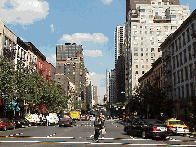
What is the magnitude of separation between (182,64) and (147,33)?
2490 inches

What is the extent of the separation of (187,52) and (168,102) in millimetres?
9997

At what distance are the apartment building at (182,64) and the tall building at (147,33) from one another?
48.3 meters

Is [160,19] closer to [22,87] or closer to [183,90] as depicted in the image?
[183,90]

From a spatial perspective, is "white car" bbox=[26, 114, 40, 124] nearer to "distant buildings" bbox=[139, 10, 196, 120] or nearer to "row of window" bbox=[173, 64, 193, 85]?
"distant buildings" bbox=[139, 10, 196, 120]

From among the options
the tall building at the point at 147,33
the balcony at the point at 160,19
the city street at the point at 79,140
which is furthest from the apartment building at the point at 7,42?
the balcony at the point at 160,19

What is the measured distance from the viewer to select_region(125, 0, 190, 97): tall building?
365 feet

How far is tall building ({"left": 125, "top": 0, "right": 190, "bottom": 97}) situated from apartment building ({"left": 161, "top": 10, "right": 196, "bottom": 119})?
48349mm

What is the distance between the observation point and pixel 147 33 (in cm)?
11281

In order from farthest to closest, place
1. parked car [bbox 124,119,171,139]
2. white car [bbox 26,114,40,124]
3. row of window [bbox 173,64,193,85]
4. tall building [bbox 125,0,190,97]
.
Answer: tall building [bbox 125,0,190,97] < row of window [bbox 173,64,193,85] < white car [bbox 26,114,40,124] < parked car [bbox 124,119,171,139]

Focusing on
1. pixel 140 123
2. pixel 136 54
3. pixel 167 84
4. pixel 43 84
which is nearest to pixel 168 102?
pixel 167 84

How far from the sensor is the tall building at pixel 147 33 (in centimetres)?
11138

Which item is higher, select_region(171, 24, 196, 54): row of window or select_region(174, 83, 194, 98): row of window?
select_region(171, 24, 196, 54): row of window

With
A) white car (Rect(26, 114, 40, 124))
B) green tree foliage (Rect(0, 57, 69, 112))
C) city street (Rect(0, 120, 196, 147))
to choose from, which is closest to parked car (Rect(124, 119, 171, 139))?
city street (Rect(0, 120, 196, 147))

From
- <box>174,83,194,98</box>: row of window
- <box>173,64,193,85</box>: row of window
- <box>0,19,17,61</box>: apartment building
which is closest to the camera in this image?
<box>174,83,194,98</box>: row of window
